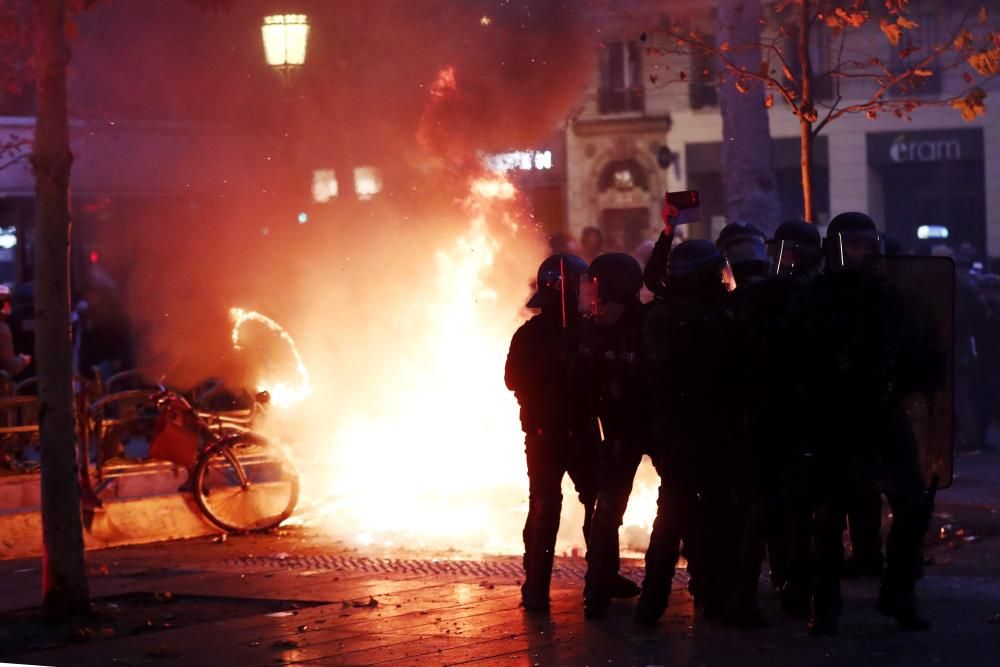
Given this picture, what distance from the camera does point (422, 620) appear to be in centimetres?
749

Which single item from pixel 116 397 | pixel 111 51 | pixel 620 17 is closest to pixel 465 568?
pixel 116 397

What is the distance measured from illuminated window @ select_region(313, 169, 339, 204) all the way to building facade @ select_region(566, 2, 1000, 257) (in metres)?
13.6

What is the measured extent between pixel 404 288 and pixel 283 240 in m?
3.57

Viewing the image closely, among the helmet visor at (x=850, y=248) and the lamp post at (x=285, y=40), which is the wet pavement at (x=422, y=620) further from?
the lamp post at (x=285, y=40)

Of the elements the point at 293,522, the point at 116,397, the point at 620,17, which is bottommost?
the point at 293,522

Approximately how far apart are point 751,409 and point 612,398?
71 cm

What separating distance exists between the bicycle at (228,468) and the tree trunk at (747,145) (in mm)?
4651

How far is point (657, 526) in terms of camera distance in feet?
23.4

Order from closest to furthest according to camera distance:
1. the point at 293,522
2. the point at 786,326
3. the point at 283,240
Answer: the point at 786,326, the point at 293,522, the point at 283,240

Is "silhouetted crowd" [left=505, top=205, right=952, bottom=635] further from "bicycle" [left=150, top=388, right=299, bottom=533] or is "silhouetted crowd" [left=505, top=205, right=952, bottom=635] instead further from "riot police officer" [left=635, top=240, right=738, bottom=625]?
"bicycle" [left=150, top=388, right=299, bottom=533]

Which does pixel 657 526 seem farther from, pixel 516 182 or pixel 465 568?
pixel 516 182

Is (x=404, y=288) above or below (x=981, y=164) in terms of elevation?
below

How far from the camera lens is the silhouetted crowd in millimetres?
6691

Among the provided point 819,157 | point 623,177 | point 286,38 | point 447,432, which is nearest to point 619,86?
point 623,177
